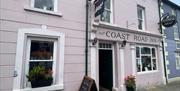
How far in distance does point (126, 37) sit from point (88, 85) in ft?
13.3

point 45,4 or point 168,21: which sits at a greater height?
point 168,21

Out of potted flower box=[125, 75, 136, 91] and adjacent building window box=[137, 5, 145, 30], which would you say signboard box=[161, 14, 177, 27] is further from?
potted flower box=[125, 75, 136, 91]

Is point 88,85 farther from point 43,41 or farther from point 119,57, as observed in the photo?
point 119,57

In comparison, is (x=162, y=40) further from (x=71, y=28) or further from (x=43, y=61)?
(x=43, y=61)

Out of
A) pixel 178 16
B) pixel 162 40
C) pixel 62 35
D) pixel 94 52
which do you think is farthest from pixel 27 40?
pixel 178 16

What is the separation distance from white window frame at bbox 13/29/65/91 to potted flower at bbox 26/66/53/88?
0.17 metres

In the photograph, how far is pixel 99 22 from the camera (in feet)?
24.8

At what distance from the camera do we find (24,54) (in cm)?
527

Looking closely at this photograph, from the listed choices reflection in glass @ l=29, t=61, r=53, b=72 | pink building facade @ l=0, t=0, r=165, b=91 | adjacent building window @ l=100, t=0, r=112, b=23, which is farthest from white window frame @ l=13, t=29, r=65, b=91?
adjacent building window @ l=100, t=0, r=112, b=23

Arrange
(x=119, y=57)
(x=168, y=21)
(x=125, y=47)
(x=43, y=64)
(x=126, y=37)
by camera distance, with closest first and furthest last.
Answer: (x=43, y=64) < (x=119, y=57) < (x=125, y=47) < (x=126, y=37) < (x=168, y=21)

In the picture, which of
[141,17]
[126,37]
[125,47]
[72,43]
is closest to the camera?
[72,43]

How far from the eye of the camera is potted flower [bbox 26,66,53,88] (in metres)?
5.18

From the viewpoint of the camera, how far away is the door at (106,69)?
27.7 ft

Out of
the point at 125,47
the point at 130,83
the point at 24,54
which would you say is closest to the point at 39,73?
the point at 24,54
